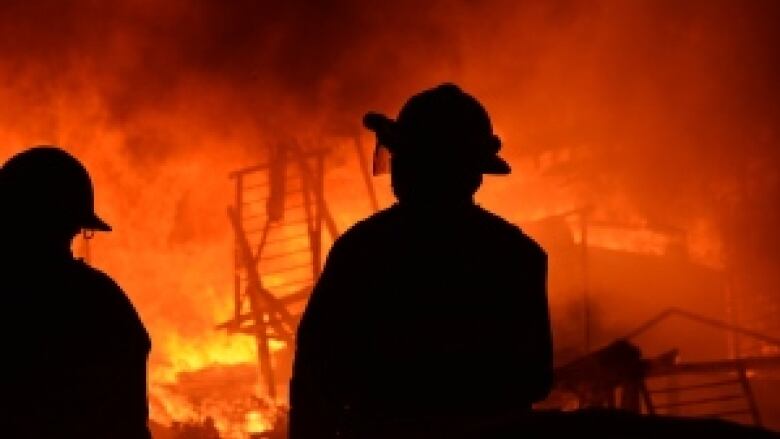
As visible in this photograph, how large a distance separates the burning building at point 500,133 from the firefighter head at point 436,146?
12.7 m

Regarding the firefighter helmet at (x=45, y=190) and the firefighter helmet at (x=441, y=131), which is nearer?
the firefighter helmet at (x=441, y=131)

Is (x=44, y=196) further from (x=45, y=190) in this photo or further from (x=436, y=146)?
(x=436, y=146)

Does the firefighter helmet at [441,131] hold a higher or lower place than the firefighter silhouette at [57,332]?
higher

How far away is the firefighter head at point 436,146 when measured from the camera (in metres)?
2.91

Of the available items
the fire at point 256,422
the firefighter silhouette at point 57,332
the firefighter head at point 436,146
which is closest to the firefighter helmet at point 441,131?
the firefighter head at point 436,146

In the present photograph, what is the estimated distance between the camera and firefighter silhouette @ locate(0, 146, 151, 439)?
3.32m

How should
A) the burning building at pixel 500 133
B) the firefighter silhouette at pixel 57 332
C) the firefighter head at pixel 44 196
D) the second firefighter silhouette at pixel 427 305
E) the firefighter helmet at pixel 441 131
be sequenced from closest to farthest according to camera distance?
the second firefighter silhouette at pixel 427 305
the firefighter helmet at pixel 441 131
the firefighter silhouette at pixel 57 332
the firefighter head at pixel 44 196
the burning building at pixel 500 133

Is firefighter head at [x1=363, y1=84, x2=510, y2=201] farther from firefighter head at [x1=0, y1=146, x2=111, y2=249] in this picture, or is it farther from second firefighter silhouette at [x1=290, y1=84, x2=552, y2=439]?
firefighter head at [x1=0, y1=146, x2=111, y2=249]

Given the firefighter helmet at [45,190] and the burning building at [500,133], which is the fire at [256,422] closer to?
the burning building at [500,133]

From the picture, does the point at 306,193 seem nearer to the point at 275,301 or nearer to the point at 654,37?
the point at 275,301

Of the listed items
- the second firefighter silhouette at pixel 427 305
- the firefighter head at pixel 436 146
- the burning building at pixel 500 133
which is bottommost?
the second firefighter silhouette at pixel 427 305

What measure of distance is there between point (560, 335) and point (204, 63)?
8616mm

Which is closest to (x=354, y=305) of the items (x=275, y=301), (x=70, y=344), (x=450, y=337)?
(x=450, y=337)

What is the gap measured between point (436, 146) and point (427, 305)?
46 centimetres
